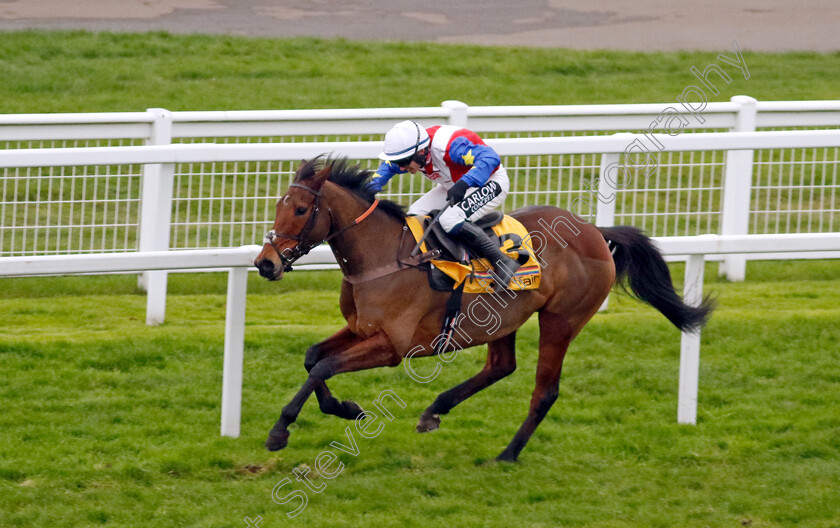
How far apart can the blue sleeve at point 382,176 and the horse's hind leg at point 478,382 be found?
39.3 inches

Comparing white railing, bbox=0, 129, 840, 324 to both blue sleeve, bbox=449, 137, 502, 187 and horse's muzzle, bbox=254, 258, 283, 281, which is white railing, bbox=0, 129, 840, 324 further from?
horse's muzzle, bbox=254, 258, 283, 281

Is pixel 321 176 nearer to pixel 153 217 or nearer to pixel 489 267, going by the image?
pixel 489 267

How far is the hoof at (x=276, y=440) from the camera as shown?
5.53 metres

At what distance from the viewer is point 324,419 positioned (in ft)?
21.1

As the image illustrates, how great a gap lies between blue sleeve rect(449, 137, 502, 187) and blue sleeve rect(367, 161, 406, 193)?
268 mm

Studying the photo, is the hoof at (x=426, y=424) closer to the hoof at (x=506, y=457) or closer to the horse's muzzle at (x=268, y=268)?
the hoof at (x=506, y=457)

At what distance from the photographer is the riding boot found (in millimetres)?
5695

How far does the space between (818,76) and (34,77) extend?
7.74m

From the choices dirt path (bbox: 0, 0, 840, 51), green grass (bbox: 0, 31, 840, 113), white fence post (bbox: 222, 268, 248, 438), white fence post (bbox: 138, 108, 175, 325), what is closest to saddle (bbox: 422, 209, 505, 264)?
white fence post (bbox: 222, 268, 248, 438)

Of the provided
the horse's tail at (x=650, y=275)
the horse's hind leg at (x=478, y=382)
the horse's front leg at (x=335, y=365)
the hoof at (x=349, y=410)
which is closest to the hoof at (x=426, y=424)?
the horse's hind leg at (x=478, y=382)

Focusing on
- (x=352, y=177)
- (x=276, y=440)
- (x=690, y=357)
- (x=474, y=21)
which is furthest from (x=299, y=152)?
(x=474, y=21)

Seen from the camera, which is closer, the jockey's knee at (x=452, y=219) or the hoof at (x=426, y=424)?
the jockey's knee at (x=452, y=219)

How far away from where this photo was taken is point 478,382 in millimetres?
6281

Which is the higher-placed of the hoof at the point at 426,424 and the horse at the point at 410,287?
the horse at the point at 410,287
